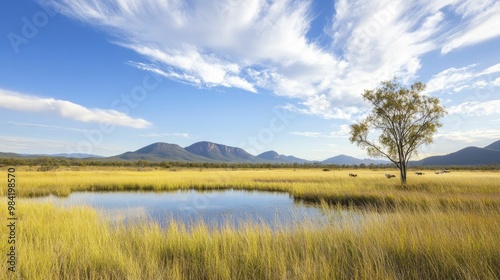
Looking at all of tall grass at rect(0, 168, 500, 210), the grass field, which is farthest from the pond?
tall grass at rect(0, 168, 500, 210)

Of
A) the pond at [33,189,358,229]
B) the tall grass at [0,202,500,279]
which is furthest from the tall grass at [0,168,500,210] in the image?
the tall grass at [0,202,500,279]

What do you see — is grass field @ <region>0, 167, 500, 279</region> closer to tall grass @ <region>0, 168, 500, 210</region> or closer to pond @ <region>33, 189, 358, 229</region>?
pond @ <region>33, 189, 358, 229</region>

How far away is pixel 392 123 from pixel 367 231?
73.0 feet

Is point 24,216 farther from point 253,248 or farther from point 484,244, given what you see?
point 484,244

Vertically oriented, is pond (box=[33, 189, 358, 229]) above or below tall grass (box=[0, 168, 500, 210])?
below

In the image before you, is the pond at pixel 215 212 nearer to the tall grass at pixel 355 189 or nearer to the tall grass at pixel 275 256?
the tall grass at pixel 275 256

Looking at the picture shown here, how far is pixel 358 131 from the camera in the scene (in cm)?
2798

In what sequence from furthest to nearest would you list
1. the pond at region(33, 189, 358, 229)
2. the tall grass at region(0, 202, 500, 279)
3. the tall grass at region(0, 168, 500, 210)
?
the tall grass at region(0, 168, 500, 210) < the pond at region(33, 189, 358, 229) < the tall grass at region(0, 202, 500, 279)

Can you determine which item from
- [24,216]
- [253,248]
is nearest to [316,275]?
[253,248]

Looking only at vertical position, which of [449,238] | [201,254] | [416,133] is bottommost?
[201,254]

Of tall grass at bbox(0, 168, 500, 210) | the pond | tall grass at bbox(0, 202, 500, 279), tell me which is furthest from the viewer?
tall grass at bbox(0, 168, 500, 210)

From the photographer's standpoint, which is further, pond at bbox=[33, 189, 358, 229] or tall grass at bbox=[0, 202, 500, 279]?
pond at bbox=[33, 189, 358, 229]

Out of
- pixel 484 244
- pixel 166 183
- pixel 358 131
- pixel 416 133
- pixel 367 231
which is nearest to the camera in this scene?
pixel 484 244

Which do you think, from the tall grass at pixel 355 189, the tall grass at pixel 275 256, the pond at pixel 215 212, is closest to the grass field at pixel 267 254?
the tall grass at pixel 275 256
